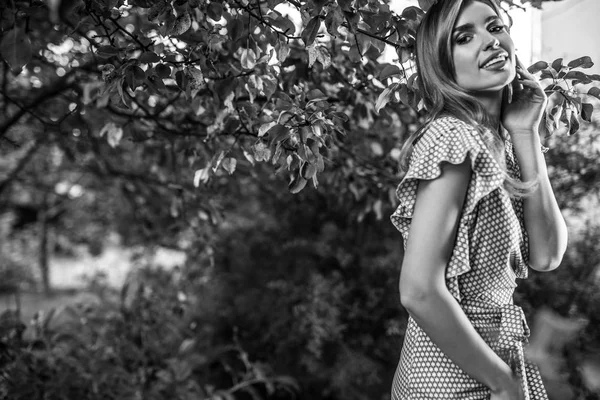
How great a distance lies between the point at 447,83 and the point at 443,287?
1.33 feet

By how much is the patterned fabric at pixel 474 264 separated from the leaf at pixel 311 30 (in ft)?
1.56

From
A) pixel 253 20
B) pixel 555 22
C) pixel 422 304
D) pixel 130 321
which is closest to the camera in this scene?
pixel 422 304

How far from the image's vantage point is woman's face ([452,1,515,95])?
1.20m

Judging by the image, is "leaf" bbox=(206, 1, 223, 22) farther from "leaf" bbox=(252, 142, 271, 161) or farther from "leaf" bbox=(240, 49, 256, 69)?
"leaf" bbox=(252, 142, 271, 161)

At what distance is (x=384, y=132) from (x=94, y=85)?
127cm

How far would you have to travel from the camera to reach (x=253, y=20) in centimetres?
184

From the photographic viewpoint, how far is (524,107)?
4.24ft

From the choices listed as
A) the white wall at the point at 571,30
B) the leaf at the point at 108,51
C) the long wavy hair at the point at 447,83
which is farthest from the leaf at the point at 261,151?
the white wall at the point at 571,30

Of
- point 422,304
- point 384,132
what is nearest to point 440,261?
point 422,304

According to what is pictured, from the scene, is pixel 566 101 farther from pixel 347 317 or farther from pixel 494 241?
pixel 347 317

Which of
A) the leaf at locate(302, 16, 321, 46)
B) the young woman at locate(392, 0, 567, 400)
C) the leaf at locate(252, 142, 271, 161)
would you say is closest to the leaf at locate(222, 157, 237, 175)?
the leaf at locate(252, 142, 271, 161)

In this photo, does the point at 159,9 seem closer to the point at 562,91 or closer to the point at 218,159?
the point at 218,159

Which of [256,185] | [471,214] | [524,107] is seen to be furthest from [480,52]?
[256,185]

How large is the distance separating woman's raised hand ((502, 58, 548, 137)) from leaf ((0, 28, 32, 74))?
0.99 metres
